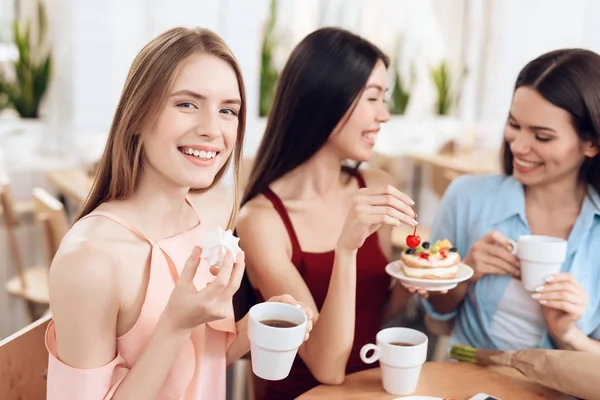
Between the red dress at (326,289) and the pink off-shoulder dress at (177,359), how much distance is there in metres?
0.37

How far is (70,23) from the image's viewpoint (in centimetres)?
391

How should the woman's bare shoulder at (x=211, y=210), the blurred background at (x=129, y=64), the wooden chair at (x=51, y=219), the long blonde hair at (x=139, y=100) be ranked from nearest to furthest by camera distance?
the long blonde hair at (x=139, y=100) < the woman's bare shoulder at (x=211, y=210) < the wooden chair at (x=51, y=219) < the blurred background at (x=129, y=64)

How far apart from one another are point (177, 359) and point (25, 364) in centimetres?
29

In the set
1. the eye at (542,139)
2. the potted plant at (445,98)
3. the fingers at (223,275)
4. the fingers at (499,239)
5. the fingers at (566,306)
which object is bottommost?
the potted plant at (445,98)

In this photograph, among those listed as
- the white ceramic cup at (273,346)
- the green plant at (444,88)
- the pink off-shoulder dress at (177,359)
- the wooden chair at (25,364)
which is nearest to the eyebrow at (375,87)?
the pink off-shoulder dress at (177,359)

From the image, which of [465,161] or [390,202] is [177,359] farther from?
[465,161]

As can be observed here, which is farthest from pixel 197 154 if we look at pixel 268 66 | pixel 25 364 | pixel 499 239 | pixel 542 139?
pixel 268 66

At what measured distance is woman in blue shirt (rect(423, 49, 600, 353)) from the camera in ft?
5.38

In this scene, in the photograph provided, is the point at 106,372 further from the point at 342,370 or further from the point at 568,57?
the point at 568,57

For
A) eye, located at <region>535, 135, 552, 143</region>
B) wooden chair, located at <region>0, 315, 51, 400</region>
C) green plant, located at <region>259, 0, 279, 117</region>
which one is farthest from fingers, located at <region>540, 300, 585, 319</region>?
green plant, located at <region>259, 0, 279, 117</region>

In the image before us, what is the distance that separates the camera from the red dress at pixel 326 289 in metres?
1.77

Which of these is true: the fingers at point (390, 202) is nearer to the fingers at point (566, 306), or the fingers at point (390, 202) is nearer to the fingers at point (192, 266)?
the fingers at point (566, 306)

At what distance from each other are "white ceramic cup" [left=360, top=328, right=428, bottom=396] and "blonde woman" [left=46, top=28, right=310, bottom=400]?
220mm

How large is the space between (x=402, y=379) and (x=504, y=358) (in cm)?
26
